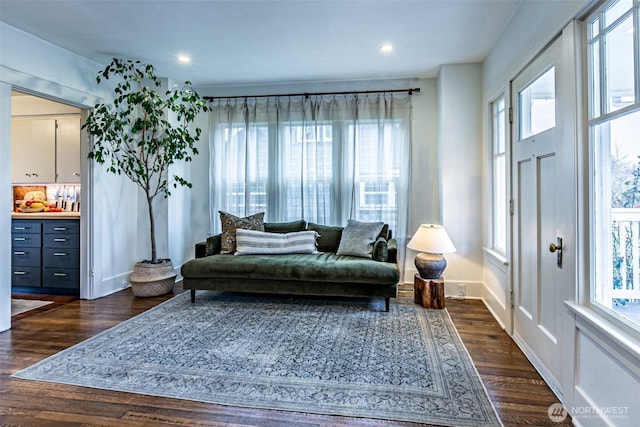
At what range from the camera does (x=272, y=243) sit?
13.5 feet

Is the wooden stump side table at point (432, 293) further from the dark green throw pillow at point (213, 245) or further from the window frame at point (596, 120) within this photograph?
the dark green throw pillow at point (213, 245)

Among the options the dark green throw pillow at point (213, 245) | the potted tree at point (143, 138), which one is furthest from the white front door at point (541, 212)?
the potted tree at point (143, 138)

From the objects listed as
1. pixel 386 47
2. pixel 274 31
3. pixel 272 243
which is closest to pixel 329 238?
pixel 272 243

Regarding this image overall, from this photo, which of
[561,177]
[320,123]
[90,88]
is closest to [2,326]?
[90,88]

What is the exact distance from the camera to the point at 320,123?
4.64 metres

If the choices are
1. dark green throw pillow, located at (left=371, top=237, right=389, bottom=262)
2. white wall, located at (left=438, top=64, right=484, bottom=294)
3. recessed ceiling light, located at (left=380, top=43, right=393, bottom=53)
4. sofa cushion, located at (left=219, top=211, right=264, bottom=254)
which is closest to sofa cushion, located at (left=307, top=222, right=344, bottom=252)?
dark green throw pillow, located at (left=371, top=237, right=389, bottom=262)

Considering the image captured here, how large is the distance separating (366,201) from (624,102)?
3.15 metres

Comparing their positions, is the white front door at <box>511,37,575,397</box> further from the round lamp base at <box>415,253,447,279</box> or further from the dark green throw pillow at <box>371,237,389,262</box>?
the dark green throw pillow at <box>371,237,389,262</box>

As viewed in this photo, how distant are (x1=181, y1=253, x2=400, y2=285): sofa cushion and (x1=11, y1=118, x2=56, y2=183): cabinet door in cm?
247

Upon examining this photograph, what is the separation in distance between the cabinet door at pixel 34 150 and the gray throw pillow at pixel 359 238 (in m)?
3.77

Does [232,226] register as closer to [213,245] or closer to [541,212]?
[213,245]

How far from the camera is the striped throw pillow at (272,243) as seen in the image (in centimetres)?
406

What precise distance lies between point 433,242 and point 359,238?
840 mm

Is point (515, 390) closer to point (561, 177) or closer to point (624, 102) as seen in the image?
point (561, 177)
